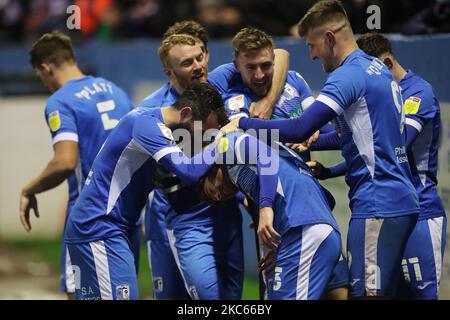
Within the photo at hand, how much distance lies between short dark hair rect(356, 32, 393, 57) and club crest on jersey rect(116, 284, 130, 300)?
8.17 feet

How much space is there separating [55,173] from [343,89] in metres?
3.00

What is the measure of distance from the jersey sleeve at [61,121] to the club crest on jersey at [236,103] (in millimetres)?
1807

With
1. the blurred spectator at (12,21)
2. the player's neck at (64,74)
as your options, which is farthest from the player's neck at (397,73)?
the blurred spectator at (12,21)

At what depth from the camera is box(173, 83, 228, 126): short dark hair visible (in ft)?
23.0

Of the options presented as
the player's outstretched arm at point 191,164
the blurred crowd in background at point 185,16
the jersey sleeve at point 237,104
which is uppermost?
the blurred crowd in background at point 185,16

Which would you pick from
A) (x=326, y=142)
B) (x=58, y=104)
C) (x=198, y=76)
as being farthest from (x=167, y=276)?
(x=58, y=104)

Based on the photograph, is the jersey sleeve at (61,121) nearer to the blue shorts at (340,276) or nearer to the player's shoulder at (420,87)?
the blue shorts at (340,276)

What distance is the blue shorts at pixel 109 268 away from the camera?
7.45 m

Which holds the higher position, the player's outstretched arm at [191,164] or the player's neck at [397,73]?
the player's neck at [397,73]

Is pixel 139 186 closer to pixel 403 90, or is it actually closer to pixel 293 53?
pixel 403 90

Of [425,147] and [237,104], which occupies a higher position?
[237,104]

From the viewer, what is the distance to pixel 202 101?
7004 millimetres

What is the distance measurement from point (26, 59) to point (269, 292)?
37.7 feet

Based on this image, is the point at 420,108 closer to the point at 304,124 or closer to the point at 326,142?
the point at 326,142
